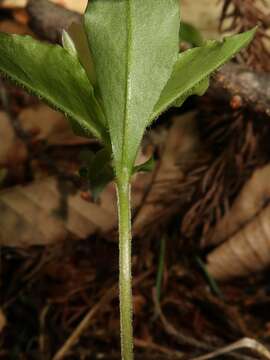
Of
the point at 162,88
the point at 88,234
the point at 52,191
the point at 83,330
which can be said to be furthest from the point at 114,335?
the point at 162,88

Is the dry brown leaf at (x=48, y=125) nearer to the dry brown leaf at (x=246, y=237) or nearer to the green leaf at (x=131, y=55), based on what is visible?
the dry brown leaf at (x=246, y=237)

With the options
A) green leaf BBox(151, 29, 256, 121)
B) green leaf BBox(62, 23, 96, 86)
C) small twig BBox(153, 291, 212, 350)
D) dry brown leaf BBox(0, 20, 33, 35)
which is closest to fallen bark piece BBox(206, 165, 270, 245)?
small twig BBox(153, 291, 212, 350)

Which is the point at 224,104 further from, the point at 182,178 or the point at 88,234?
the point at 88,234

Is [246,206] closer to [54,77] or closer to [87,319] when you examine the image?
[87,319]

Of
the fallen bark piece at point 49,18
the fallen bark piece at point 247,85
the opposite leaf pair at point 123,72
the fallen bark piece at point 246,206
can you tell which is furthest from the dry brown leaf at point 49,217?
the opposite leaf pair at point 123,72

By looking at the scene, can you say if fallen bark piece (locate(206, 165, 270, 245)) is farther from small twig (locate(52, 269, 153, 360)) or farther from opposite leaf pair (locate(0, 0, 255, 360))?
opposite leaf pair (locate(0, 0, 255, 360))
